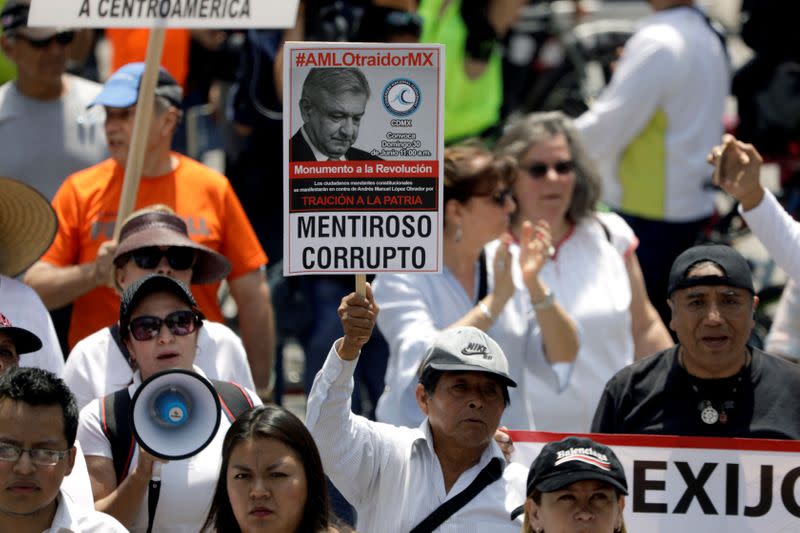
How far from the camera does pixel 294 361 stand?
10.5m

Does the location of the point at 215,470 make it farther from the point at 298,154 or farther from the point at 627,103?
the point at 627,103

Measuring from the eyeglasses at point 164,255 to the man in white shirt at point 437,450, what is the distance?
1.31m

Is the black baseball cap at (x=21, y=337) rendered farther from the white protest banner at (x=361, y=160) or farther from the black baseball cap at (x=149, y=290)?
the white protest banner at (x=361, y=160)

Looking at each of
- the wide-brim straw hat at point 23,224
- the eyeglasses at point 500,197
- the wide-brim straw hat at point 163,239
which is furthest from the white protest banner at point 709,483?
the wide-brim straw hat at point 23,224

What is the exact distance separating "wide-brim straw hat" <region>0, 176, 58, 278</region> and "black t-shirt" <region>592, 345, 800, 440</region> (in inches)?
88.2

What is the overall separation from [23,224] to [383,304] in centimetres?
143

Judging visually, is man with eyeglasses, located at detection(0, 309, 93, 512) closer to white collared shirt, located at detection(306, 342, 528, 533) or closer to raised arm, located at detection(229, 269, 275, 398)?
white collared shirt, located at detection(306, 342, 528, 533)

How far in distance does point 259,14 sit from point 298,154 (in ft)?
4.72

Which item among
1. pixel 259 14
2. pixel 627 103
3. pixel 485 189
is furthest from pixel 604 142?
pixel 259 14

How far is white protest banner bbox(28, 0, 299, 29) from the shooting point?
6812mm

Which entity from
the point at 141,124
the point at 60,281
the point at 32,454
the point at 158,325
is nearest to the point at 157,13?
the point at 141,124

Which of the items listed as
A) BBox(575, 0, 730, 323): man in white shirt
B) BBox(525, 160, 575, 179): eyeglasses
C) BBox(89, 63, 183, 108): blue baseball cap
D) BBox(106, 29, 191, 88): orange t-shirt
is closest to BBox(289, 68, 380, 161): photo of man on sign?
BBox(89, 63, 183, 108): blue baseball cap

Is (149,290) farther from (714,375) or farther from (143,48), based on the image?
(143,48)

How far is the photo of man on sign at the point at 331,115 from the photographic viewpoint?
5551mm
